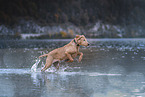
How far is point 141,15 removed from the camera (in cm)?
19575

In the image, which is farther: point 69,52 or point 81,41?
point 69,52

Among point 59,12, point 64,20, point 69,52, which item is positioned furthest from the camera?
point 59,12

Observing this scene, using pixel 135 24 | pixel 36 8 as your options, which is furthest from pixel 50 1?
pixel 135 24

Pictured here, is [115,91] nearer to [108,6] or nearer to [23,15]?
[23,15]

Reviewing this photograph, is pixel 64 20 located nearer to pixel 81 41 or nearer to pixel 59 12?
pixel 59 12

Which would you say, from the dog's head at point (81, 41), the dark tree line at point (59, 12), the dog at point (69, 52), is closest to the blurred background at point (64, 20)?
the dark tree line at point (59, 12)

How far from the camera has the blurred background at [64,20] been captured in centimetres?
15088

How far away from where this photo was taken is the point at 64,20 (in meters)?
173

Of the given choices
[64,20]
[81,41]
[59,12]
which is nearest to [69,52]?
[81,41]

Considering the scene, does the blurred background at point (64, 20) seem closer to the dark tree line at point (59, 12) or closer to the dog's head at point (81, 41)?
the dark tree line at point (59, 12)

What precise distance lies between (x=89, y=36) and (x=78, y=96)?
5998 inches

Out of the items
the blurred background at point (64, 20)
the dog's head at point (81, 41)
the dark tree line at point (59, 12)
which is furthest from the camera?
the dark tree line at point (59, 12)

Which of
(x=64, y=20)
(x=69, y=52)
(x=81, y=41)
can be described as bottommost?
(x=69, y=52)

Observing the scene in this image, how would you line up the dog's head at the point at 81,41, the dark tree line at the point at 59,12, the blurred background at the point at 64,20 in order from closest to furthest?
the dog's head at the point at 81,41 → the blurred background at the point at 64,20 → the dark tree line at the point at 59,12
